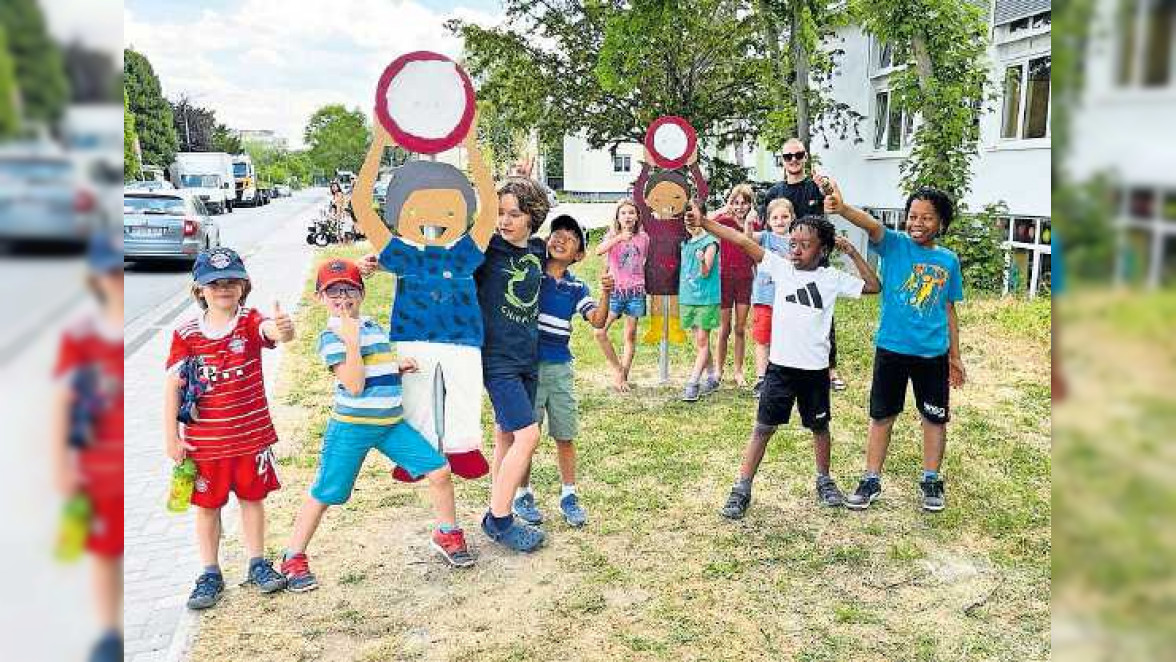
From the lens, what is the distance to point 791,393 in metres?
4.17

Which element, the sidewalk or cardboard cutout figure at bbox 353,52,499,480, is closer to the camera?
the sidewalk

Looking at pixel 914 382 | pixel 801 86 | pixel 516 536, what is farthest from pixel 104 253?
pixel 801 86

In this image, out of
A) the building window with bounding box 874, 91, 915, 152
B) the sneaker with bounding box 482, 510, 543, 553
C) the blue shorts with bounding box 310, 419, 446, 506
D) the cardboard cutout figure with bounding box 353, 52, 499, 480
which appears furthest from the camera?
the building window with bounding box 874, 91, 915, 152

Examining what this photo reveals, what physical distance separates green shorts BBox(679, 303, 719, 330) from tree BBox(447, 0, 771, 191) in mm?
11708

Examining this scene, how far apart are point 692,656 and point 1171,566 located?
2.73 meters

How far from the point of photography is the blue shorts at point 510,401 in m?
3.78

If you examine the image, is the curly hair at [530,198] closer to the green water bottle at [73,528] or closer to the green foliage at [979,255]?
the green water bottle at [73,528]

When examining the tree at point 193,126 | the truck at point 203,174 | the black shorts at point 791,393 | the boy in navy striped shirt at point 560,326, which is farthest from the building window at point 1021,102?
the tree at point 193,126

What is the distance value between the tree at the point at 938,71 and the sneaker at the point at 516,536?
300 inches

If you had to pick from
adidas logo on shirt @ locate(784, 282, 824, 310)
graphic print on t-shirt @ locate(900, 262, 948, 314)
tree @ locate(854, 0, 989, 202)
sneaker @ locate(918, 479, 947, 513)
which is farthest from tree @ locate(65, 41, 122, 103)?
tree @ locate(854, 0, 989, 202)

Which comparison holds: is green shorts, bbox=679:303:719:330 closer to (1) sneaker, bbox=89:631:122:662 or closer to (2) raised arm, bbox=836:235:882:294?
(2) raised arm, bbox=836:235:882:294

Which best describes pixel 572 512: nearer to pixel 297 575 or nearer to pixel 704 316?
pixel 297 575

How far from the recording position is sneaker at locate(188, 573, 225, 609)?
3336 mm

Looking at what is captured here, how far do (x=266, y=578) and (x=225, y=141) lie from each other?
7295 cm
